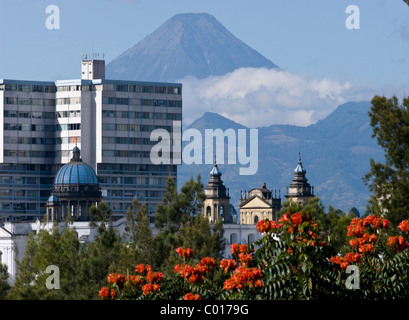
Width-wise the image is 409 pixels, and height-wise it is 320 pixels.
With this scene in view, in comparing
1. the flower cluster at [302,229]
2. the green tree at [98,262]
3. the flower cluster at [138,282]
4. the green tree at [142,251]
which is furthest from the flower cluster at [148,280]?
the green tree at [98,262]

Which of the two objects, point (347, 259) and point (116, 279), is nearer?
point (116, 279)

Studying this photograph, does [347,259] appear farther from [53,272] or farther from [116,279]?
[53,272]

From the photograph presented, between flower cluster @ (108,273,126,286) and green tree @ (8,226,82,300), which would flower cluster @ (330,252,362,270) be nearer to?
flower cluster @ (108,273,126,286)

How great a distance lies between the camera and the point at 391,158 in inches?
2739

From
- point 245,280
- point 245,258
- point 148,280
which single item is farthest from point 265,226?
point 148,280

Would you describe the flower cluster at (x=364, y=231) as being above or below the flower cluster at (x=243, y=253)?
above

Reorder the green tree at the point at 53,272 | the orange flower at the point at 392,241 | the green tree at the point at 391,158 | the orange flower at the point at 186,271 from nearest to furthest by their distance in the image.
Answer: the orange flower at the point at 186,271 < the orange flower at the point at 392,241 < the green tree at the point at 53,272 < the green tree at the point at 391,158

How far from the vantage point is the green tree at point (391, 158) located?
6788cm

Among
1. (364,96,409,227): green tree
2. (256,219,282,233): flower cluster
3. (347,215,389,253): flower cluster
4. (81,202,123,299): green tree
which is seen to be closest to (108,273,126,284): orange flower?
(256,219,282,233): flower cluster

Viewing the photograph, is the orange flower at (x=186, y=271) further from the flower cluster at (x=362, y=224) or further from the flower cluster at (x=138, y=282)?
the flower cluster at (x=362, y=224)
